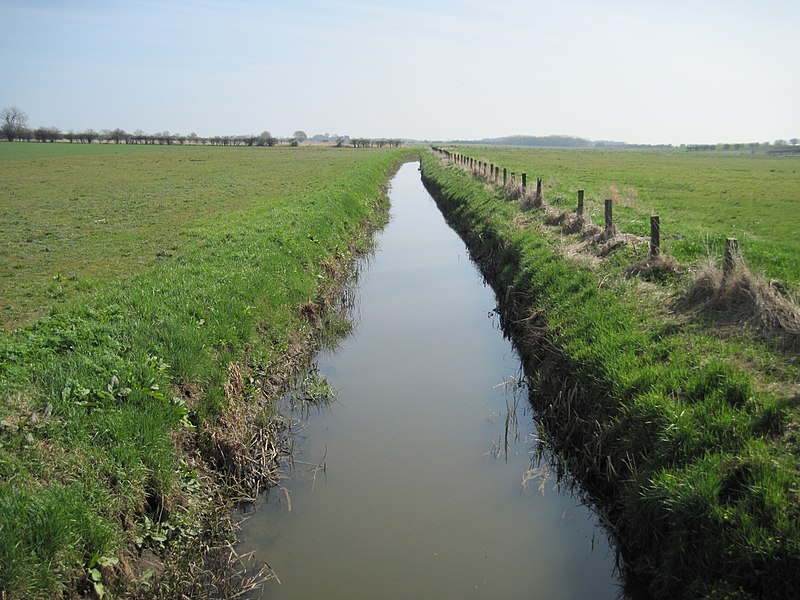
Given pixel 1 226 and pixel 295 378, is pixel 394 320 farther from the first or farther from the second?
pixel 1 226

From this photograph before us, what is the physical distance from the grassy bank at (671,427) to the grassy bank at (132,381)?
4006 mm

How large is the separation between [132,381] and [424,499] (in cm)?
347

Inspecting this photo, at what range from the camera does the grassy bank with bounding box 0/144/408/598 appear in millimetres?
4230

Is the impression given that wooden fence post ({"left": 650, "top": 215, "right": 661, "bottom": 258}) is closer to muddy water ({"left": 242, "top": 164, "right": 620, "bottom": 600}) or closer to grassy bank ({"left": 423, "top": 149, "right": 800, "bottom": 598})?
grassy bank ({"left": 423, "top": 149, "right": 800, "bottom": 598})

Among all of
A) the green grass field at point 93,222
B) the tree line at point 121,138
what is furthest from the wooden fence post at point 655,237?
the tree line at point 121,138

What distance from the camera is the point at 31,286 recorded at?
1157cm

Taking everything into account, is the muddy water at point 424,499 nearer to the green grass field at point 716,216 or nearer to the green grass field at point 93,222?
the green grass field at point 716,216

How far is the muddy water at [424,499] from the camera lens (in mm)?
5188

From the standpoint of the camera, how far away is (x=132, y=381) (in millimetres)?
6004

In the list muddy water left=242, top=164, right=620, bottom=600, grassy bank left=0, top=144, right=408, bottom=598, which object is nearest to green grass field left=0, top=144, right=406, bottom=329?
grassy bank left=0, top=144, right=408, bottom=598

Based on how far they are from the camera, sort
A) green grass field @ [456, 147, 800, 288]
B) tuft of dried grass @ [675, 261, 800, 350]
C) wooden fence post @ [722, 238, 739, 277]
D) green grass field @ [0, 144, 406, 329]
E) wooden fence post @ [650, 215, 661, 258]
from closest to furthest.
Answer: tuft of dried grass @ [675, 261, 800, 350]
wooden fence post @ [722, 238, 739, 277]
wooden fence post @ [650, 215, 661, 258]
green grass field @ [456, 147, 800, 288]
green grass field @ [0, 144, 406, 329]

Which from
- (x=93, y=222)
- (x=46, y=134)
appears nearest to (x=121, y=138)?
(x=46, y=134)

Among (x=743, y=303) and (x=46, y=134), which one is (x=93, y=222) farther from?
(x=46, y=134)

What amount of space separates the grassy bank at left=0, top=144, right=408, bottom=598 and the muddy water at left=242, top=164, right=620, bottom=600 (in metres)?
0.87
